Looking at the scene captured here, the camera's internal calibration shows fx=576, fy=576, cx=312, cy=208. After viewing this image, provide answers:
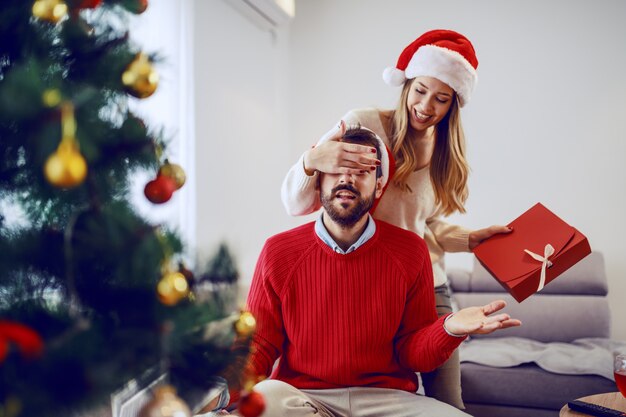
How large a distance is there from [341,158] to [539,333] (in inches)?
88.6

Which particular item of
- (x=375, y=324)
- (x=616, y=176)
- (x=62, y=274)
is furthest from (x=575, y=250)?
(x=616, y=176)

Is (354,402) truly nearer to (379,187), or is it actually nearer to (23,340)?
(379,187)

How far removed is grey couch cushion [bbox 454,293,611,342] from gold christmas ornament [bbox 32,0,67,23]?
9.94ft

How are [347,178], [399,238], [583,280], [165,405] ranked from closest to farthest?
[165,405], [347,178], [399,238], [583,280]

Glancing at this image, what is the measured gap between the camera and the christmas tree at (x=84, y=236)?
0.54m

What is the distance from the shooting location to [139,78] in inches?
25.8

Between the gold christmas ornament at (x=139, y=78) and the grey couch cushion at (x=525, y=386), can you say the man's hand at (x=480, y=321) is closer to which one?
the gold christmas ornament at (x=139, y=78)

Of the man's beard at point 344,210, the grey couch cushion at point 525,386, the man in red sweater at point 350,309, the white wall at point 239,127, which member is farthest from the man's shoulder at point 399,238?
the white wall at point 239,127

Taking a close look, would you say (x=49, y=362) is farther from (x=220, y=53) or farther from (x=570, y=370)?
(x=220, y=53)

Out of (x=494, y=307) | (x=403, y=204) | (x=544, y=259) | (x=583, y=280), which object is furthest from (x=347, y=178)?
(x=583, y=280)

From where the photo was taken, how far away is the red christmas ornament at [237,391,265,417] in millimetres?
A: 719

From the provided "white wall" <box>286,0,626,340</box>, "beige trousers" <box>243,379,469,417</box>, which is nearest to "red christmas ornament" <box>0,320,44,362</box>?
"beige trousers" <box>243,379,469,417</box>

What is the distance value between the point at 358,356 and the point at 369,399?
114 mm

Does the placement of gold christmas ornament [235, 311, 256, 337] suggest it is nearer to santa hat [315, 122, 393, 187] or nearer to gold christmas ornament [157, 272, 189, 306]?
gold christmas ornament [157, 272, 189, 306]
